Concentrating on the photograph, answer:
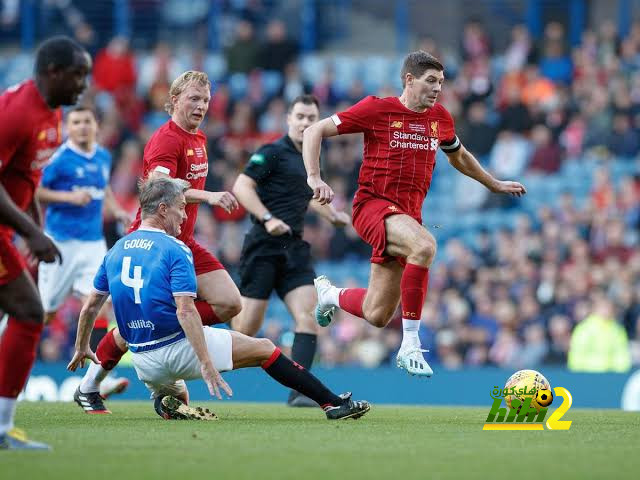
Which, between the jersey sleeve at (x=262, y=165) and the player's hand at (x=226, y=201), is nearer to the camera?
the player's hand at (x=226, y=201)

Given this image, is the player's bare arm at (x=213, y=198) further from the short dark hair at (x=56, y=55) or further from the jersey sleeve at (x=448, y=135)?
the jersey sleeve at (x=448, y=135)

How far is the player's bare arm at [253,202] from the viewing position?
1068 centimetres

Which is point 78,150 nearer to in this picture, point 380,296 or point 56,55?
point 380,296

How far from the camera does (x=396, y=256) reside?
9766 millimetres

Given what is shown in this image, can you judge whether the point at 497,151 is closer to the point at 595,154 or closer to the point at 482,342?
the point at 595,154

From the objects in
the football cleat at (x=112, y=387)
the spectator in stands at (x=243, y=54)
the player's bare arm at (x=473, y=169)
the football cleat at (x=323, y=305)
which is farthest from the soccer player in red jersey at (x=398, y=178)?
the spectator in stands at (x=243, y=54)

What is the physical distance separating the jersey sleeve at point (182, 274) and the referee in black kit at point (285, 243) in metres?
3.37

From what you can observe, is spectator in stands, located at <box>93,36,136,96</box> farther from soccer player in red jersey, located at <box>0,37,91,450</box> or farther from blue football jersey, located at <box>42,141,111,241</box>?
soccer player in red jersey, located at <box>0,37,91,450</box>

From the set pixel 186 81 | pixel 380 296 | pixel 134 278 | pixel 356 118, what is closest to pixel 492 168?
pixel 380 296

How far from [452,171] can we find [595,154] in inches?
111

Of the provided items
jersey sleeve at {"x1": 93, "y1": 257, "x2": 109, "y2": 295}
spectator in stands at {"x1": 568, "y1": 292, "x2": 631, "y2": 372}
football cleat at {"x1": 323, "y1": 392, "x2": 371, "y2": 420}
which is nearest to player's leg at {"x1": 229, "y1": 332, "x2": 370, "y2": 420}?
football cleat at {"x1": 323, "y1": 392, "x2": 371, "y2": 420}

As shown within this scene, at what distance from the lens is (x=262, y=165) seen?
11633 mm

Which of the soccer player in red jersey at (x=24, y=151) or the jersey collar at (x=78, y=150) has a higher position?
the jersey collar at (x=78, y=150)

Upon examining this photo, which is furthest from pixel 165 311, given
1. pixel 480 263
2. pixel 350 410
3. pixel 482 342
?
pixel 480 263
